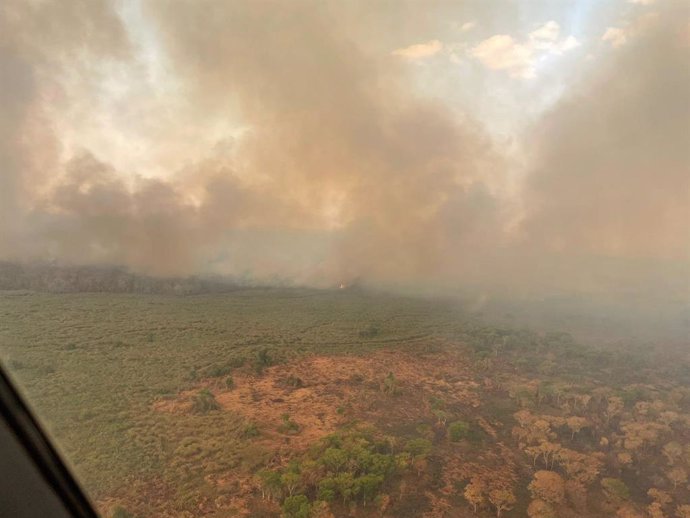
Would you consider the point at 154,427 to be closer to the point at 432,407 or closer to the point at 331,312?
the point at 432,407

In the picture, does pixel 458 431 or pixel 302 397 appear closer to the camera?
pixel 458 431

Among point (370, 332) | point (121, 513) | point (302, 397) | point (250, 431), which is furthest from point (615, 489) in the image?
point (121, 513)

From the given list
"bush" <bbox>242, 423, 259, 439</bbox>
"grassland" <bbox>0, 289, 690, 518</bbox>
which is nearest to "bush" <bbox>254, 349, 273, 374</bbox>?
"grassland" <bbox>0, 289, 690, 518</bbox>

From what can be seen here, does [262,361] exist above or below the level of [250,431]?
above

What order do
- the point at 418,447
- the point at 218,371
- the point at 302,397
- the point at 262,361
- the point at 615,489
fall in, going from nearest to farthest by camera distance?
the point at 615,489
the point at 418,447
the point at 302,397
the point at 218,371
the point at 262,361

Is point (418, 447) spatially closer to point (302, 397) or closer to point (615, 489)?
point (302, 397)

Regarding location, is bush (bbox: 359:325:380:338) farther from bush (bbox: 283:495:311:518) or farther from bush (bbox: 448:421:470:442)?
bush (bbox: 283:495:311:518)

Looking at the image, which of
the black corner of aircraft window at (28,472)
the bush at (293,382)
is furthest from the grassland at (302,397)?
the black corner of aircraft window at (28,472)

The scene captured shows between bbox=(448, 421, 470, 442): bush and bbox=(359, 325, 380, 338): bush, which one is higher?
bbox=(359, 325, 380, 338): bush
